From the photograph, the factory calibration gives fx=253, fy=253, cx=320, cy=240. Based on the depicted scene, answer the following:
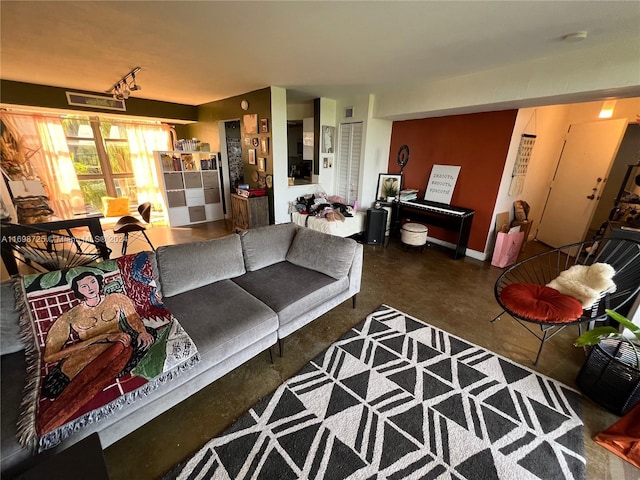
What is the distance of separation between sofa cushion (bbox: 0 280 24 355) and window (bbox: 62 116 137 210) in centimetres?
500

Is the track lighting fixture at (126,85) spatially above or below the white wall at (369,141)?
above

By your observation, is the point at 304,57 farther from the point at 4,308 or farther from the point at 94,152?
the point at 94,152

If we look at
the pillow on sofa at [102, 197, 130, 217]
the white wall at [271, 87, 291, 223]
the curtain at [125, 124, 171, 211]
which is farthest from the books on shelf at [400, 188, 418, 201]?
the pillow on sofa at [102, 197, 130, 217]

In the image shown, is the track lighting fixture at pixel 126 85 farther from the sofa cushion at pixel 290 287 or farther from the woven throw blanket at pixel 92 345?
the sofa cushion at pixel 290 287

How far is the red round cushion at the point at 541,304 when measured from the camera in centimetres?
170

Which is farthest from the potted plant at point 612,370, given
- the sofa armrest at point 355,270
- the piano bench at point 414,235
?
the piano bench at point 414,235

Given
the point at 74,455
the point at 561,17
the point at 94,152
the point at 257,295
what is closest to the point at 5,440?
the point at 74,455

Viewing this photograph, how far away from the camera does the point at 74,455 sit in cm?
90

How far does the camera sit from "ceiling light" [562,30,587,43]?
74.8 inches

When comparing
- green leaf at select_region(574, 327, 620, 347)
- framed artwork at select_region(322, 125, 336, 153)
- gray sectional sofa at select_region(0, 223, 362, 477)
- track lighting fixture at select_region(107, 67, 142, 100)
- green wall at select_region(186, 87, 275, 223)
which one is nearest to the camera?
gray sectional sofa at select_region(0, 223, 362, 477)

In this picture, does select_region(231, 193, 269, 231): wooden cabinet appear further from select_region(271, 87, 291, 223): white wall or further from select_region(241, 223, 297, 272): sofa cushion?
select_region(241, 223, 297, 272): sofa cushion

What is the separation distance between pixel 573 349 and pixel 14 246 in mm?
4745

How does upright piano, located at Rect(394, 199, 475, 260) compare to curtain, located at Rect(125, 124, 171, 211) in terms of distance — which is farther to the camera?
curtain, located at Rect(125, 124, 171, 211)

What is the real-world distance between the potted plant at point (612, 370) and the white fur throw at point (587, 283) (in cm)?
26
